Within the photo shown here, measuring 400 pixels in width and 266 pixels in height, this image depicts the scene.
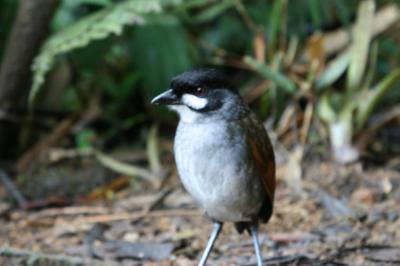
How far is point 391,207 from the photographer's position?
527 cm

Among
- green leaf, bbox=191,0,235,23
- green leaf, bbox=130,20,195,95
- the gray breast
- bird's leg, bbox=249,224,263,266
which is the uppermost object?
green leaf, bbox=191,0,235,23

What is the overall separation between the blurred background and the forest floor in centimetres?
1

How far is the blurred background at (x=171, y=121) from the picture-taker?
5.00 metres

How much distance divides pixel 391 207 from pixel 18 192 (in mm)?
2743

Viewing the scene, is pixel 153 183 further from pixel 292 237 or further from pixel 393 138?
pixel 393 138

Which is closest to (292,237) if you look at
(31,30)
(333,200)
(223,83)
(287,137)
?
(333,200)

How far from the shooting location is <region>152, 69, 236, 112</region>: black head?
3.97 meters

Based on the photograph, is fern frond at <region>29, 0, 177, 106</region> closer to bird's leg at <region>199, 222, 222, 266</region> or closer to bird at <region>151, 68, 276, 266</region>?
bird at <region>151, 68, 276, 266</region>

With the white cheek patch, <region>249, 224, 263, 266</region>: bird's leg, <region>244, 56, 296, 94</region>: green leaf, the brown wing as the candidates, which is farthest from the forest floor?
the white cheek patch

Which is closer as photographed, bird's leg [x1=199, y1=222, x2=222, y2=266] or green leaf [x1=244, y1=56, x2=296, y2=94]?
bird's leg [x1=199, y1=222, x2=222, y2=266]

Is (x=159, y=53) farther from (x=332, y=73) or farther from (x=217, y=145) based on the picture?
(x=217, y=145)

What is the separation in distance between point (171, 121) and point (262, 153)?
2.83 meters

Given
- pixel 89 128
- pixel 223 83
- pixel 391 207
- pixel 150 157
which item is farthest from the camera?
pixel 89 128

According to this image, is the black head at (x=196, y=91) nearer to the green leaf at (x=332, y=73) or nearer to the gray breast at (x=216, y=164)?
the gray breast at (x=216, y=164)
